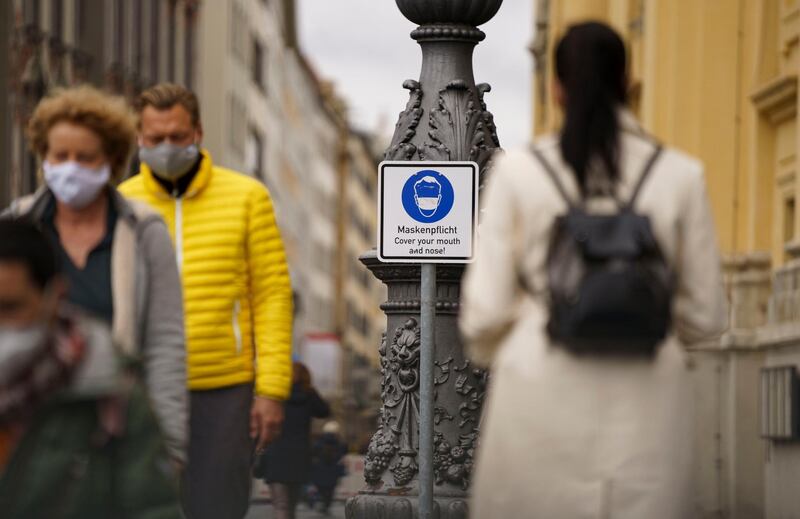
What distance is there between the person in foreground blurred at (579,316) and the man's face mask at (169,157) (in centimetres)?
287

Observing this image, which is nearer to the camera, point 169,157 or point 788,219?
point 169,157

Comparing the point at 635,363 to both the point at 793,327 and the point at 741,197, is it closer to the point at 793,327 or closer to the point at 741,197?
the point at 793,327

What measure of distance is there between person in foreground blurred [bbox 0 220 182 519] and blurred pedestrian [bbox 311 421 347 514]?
1356 cm

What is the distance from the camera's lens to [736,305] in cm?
2902

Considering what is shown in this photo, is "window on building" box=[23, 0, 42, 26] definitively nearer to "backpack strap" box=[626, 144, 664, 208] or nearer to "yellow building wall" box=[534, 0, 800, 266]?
"yellow building wall" box=[534, 0, 800, 266]

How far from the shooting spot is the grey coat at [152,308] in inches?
257

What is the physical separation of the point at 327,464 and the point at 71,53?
87.4ft

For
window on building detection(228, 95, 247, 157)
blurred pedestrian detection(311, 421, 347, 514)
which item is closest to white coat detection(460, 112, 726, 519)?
blurred pedestrian detection(311, 421, 347, 514)

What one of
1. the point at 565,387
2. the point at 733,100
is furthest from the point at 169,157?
the point at 733,100

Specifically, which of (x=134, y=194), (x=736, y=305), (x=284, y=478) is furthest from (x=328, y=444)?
(x=134, y=194)

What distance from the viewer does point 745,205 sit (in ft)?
103

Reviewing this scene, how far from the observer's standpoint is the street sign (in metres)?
12.5

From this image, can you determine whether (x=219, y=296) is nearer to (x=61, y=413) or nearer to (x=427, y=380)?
(x=61, y=413)

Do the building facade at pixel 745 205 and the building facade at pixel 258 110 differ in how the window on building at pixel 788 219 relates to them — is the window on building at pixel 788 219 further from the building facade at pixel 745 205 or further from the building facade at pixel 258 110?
the building facade at pixel 258 110
